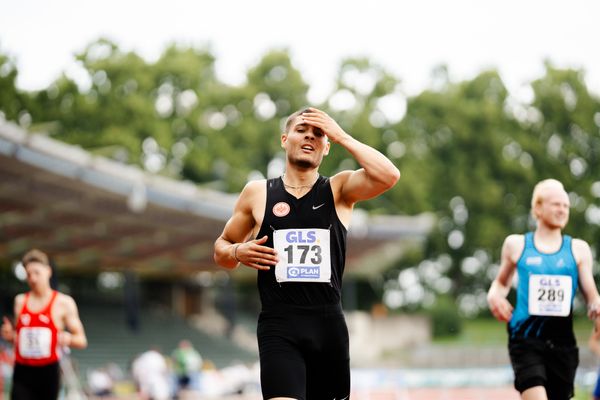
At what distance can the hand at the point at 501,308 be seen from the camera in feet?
22.9

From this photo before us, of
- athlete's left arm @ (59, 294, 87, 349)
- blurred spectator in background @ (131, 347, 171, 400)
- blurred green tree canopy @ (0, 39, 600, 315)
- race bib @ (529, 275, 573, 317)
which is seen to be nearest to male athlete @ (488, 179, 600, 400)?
race bib @ (529, 275, 573, 317)

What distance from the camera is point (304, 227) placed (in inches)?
204

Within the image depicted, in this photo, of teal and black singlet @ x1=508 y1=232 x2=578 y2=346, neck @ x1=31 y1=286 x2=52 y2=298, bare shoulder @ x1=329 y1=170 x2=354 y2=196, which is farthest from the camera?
neck @ x1=31 y1=286 x2=52 y2=298

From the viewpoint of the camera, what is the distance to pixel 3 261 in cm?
3788

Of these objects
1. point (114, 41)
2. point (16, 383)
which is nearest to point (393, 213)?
point (114, 41)

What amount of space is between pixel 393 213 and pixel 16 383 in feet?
138

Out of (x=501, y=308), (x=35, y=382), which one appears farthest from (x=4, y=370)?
(x=501, y=308)

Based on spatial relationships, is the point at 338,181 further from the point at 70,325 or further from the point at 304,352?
the point at 70,325

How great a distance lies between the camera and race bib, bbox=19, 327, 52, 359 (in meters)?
8.08

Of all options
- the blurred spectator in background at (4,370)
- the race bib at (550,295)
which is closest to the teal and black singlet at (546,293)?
the race bib at (550,295)

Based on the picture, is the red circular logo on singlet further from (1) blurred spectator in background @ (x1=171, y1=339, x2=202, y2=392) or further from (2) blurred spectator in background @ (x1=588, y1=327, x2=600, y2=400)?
(1) blurred spectator in background @ (x1=171, y1=339, x2=202, y2=392)

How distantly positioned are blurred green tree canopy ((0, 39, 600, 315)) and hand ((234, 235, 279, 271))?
127ft

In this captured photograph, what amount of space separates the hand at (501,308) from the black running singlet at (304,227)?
83.5 inches

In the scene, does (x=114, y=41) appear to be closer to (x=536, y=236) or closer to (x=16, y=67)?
(x=16, y=67)
